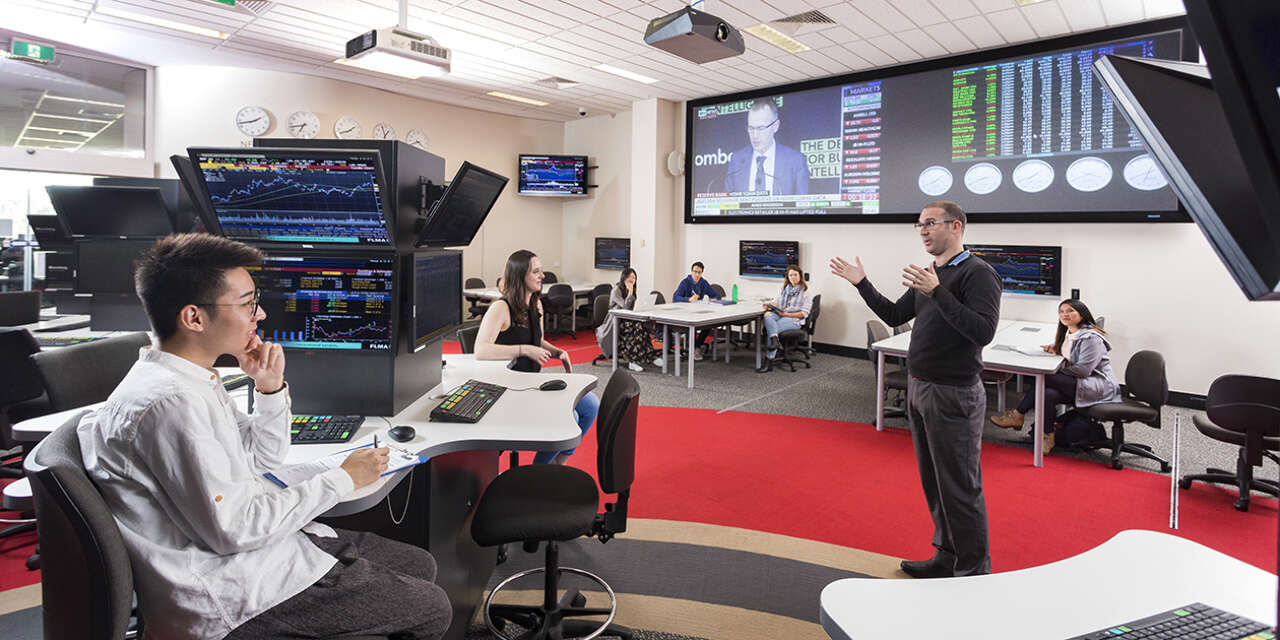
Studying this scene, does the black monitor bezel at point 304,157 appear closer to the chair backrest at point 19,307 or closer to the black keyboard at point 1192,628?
the black keyboard at point 1192,628

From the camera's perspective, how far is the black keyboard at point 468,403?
230 cm

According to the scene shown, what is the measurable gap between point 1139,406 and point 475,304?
7.61 m

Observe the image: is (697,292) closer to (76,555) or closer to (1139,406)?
(1139,406)

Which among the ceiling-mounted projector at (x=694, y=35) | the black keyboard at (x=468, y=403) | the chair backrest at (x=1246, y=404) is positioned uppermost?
Answer: the ceiling-mounted projector at (x=694, y=35)

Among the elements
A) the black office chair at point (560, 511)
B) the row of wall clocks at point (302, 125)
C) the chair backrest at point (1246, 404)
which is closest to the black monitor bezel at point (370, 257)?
the black office chair at point (560, 511)

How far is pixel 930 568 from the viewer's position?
9.49ft

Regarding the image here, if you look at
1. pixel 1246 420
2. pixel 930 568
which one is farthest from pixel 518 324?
pixel 1246 420

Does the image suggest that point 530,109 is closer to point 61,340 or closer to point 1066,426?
point 61,340

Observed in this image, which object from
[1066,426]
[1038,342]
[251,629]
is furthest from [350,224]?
[1038,342]

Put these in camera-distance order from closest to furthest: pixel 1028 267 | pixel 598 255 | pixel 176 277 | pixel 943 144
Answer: pixel 176 277, pixel 1028 267, pixel 943 144, pixel 598 255

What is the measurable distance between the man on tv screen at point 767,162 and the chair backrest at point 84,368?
23.6 feet

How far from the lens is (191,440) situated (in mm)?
1312

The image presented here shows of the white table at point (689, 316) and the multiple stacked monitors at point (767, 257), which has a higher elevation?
the multiple stacked monitors at point (767, 257)

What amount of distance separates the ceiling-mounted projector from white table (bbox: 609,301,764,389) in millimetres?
2691
